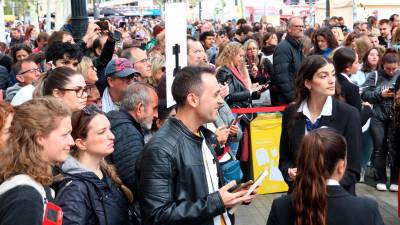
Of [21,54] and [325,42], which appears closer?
[325,42]

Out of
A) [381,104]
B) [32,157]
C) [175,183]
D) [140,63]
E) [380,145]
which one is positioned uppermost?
[140,63]

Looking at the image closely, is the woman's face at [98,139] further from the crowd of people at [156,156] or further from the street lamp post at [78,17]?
the street lamp post at [78,17]

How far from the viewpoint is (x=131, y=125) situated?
166 inches

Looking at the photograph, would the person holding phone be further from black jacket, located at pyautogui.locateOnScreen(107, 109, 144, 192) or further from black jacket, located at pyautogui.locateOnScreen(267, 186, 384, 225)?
black jacket, located at pyautogui.locateOnScreen(267, 186, 384, 225)

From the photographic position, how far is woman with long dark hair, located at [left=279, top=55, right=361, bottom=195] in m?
4.25

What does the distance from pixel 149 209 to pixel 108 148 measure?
2.27 ft

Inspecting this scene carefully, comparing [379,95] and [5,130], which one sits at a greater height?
[5,130]

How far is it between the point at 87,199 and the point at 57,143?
1.60ft

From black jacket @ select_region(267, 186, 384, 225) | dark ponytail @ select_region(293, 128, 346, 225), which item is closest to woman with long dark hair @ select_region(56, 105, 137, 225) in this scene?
dark ponytail @ select_region(293, 128, 346, 225)

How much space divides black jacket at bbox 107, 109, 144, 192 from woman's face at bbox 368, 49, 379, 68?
18.2ft

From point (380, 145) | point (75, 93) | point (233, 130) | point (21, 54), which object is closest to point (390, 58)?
point (380, 145)

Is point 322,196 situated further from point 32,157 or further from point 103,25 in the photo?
point 103,25

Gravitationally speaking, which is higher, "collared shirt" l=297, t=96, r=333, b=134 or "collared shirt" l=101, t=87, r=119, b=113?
"collared shirt" l=297, t=96, r=333, b=134

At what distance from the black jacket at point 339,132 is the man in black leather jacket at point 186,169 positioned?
104cm
